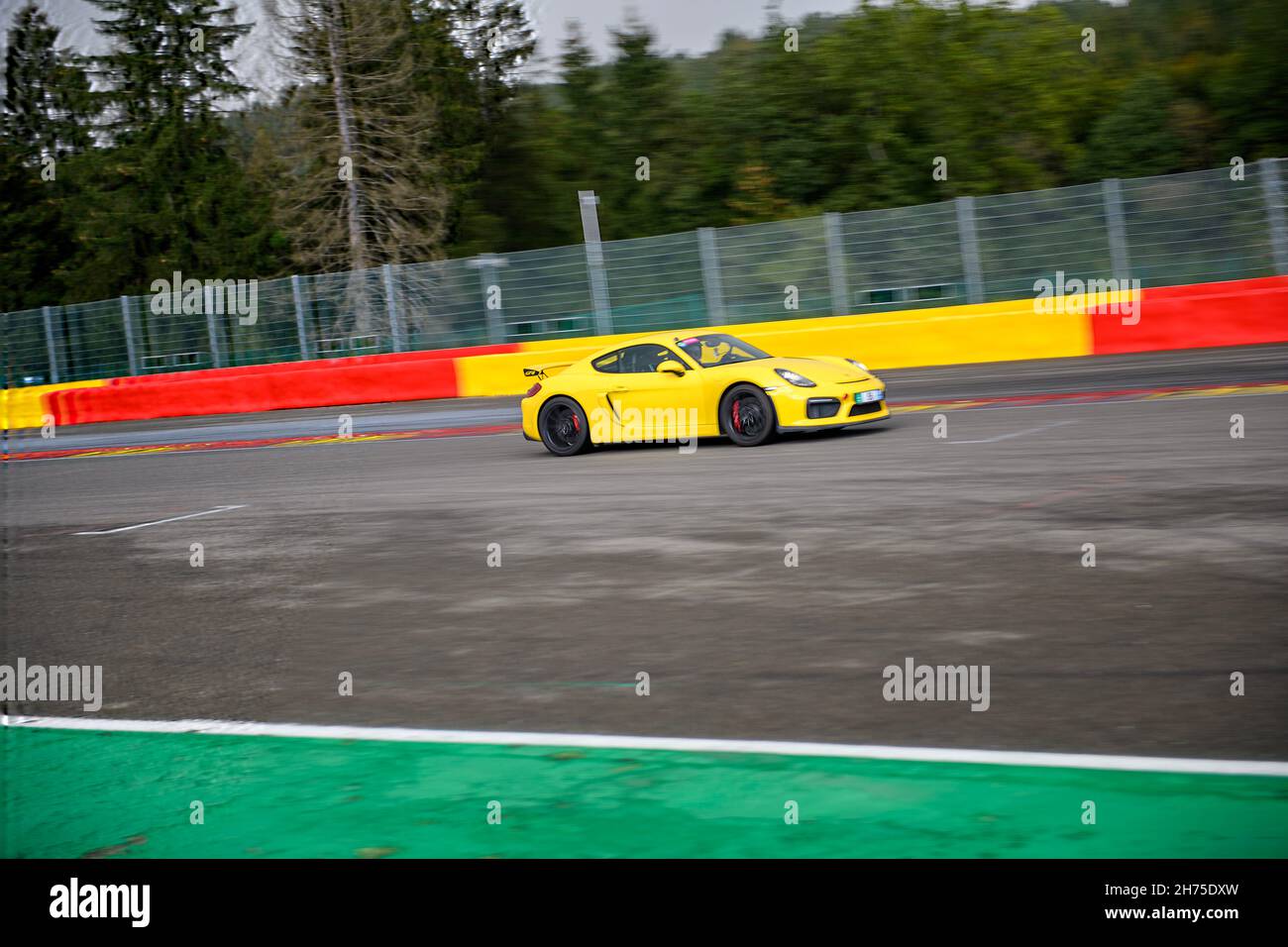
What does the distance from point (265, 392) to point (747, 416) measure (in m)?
16.4

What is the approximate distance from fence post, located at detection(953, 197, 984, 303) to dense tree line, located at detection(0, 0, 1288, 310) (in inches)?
699

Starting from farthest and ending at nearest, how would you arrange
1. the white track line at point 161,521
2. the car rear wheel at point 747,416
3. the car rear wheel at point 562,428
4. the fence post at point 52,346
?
1. the fence post at point 52,346
2. the car rear wheel at point 562,428
3. the car rear wheel at point 747,416
4. the white track line at point 161,521

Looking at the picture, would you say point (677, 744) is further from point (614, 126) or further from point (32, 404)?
point (614, 126)

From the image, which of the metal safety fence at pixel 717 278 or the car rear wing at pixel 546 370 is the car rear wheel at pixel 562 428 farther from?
the metal safety fence at pixel 717 278

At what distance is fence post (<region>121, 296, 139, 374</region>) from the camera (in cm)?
3098

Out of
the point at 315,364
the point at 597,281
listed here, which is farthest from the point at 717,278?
the point at 315,364

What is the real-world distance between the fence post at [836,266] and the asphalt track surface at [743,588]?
9105 mm

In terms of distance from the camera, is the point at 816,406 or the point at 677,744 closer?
the point at 677,744

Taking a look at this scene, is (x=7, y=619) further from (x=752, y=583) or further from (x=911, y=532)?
(x=911, y=532)

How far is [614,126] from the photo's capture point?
51.0m

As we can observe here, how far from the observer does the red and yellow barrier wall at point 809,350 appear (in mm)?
19031

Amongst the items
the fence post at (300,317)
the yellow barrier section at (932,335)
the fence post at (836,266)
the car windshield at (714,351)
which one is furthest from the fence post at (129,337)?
the car windshield at (714,351)

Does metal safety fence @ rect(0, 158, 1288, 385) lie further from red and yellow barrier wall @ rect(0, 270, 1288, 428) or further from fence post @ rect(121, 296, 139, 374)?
red and yellow barrier wall @ rect(0, 270, 1288, 428)

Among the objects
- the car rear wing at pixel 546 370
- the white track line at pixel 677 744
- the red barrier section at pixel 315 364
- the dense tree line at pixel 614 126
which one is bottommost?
the white track line at pixel 677 744
